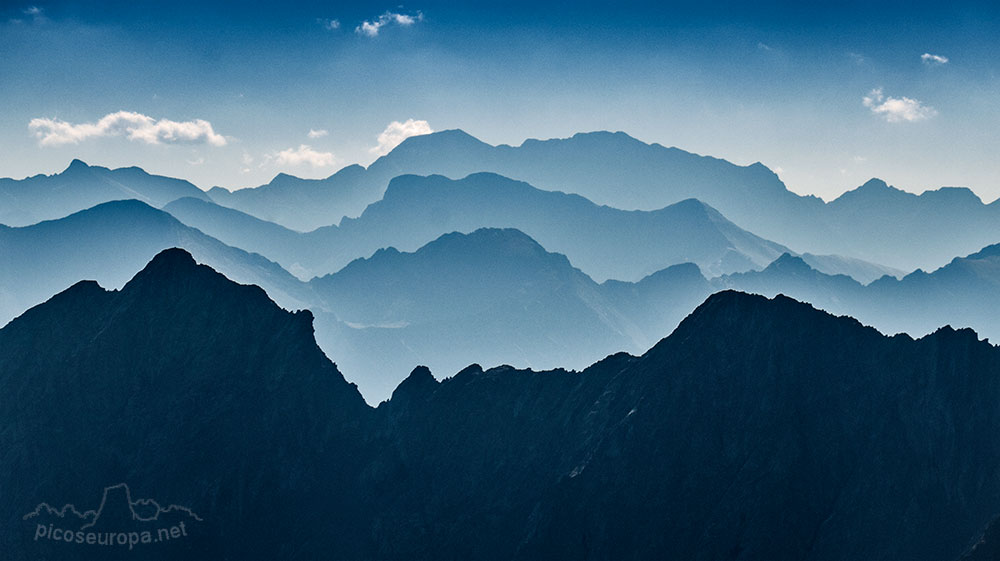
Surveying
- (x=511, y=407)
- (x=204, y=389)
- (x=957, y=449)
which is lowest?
(x=957, y=449)

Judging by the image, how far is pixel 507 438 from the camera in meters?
146

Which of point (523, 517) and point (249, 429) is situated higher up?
point (249, 429)

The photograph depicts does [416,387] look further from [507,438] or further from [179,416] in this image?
[179,416]

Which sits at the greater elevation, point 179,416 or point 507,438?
point 179,416

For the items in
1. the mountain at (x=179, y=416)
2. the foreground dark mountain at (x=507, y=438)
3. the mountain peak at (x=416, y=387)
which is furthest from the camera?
the mountain peak at (x=416, y=387)

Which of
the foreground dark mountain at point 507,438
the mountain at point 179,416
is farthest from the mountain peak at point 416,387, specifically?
the mountain at point 179,416

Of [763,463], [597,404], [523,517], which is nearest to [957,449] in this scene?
[763,463]

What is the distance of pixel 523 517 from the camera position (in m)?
136

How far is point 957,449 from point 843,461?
1415cm

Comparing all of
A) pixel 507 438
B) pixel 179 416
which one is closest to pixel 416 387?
pixel 507 438

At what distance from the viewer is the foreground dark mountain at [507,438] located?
121938mm

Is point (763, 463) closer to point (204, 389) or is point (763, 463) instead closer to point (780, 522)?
point (780, 522)

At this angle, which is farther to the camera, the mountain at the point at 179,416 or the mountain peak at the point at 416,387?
the mountain peak at the point at 416,387

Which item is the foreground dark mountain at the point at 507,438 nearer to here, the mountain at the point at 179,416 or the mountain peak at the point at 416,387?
the mountain at the point at 179,416
